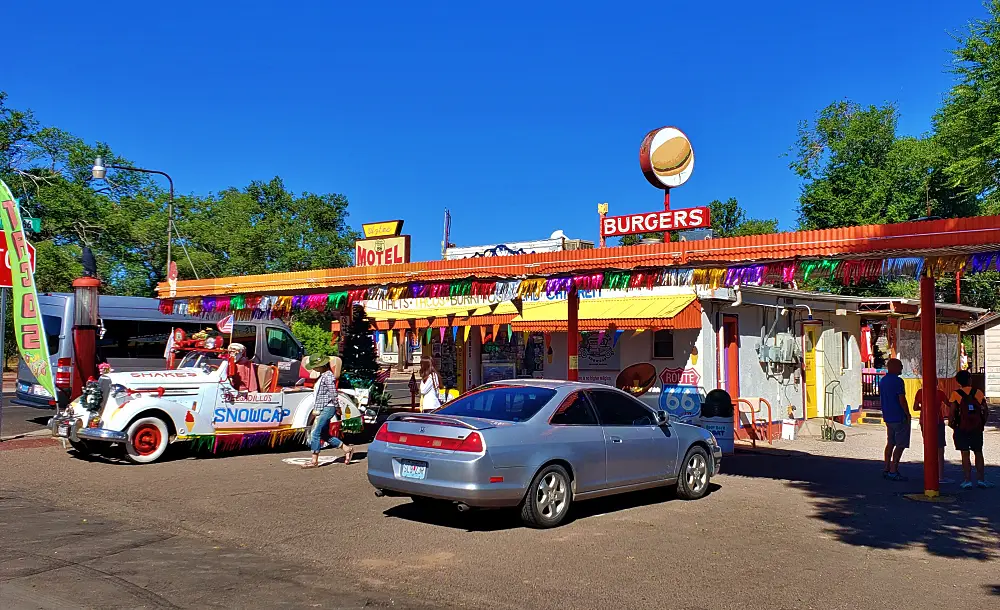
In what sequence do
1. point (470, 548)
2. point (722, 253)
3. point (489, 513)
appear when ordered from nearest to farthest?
1. point (470, 548)
2. point (489, 513)
3. point (722, 253)

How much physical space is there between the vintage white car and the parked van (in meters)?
4.89

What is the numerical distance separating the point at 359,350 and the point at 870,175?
93.4 ft

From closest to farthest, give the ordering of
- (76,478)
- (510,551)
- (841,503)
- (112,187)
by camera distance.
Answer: (510,551) → (841,503) → (76,478) → (112,187)

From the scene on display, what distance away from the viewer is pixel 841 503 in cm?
1018

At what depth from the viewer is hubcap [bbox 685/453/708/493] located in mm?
10312

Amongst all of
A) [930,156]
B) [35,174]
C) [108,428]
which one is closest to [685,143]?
[108,428]

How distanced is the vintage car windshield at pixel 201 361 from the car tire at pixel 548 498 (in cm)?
728

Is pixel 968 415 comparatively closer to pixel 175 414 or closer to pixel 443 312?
pixel 175 414

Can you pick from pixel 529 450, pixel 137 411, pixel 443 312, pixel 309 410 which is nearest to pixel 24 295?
pixel 137 411

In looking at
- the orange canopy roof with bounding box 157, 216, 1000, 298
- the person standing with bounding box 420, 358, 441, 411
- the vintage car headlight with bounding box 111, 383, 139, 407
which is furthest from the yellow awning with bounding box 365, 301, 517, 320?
the vintage car headlight with bounding box 111, 383, 139, 407

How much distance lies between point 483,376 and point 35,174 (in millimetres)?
25471

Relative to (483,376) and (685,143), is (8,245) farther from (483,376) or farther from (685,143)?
(685,143)

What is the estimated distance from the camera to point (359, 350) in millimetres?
20328

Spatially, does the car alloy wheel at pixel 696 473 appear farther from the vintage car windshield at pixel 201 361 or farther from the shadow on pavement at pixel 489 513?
the vintage car windshield at pixel 201 361
